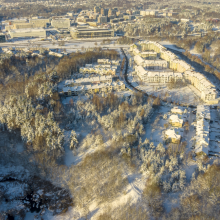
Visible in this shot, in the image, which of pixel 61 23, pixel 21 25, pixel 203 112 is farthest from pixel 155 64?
pixel 21 25

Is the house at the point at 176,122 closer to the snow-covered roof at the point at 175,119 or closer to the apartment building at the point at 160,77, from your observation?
the snow-covered roof at the point at 175,119

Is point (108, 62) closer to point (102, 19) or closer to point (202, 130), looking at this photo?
point (202, 130)

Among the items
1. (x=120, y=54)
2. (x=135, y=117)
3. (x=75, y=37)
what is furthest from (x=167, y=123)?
(x=75, y=37)

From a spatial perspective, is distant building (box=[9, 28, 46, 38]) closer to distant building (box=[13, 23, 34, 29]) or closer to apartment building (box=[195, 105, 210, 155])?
distant building (box=[13, 23, 34, 29])

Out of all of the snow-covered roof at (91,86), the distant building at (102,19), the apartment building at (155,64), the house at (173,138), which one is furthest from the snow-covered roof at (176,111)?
the distant building at (102,19)

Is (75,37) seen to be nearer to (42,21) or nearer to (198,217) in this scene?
(42,21)

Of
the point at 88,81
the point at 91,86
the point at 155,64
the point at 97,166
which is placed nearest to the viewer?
the point at 97,166

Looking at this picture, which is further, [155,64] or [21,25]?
[21,25]

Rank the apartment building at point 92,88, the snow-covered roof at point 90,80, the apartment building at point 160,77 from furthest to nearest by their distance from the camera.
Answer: the apartment building at point 160,77 < the snow-covered roof at point 90,80 < the apartment building at point 92,88

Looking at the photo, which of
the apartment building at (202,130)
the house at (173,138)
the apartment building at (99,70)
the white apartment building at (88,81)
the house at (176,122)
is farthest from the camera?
the apartment building at (99,70)

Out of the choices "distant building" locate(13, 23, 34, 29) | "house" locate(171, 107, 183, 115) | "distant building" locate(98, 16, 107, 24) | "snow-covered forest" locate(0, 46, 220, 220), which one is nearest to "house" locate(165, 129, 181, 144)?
"snow-covered forest" locate(0, 46, 220, 220)

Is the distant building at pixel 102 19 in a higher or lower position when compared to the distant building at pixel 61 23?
higher
